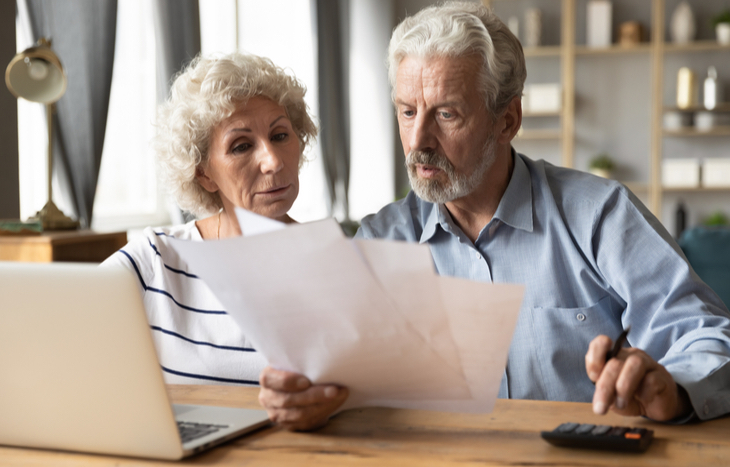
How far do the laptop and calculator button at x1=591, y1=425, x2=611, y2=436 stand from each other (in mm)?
436

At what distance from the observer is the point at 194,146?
167cm

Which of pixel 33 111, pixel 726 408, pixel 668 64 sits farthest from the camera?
pixel 668 64

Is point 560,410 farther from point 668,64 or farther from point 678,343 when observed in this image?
point 668,64

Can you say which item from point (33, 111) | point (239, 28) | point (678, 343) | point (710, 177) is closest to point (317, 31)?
point (239, 28)

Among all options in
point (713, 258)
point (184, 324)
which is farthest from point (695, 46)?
point (184, 324)

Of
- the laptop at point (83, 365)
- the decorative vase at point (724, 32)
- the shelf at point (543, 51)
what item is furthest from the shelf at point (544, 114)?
the laptop at point (83, 365)

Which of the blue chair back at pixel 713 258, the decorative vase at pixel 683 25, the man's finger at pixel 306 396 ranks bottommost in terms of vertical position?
the blue chair back at pixel 713 258

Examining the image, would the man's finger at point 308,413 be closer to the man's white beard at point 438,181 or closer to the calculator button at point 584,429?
the calculator button at point 584,429

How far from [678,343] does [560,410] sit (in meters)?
0.30

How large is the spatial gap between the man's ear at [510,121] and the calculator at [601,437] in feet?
2.64

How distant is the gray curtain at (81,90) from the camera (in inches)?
127

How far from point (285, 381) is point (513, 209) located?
731 mm

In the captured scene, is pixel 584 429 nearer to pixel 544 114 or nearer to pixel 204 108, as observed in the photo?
pixel 204 108

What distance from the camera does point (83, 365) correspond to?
2.48ft
